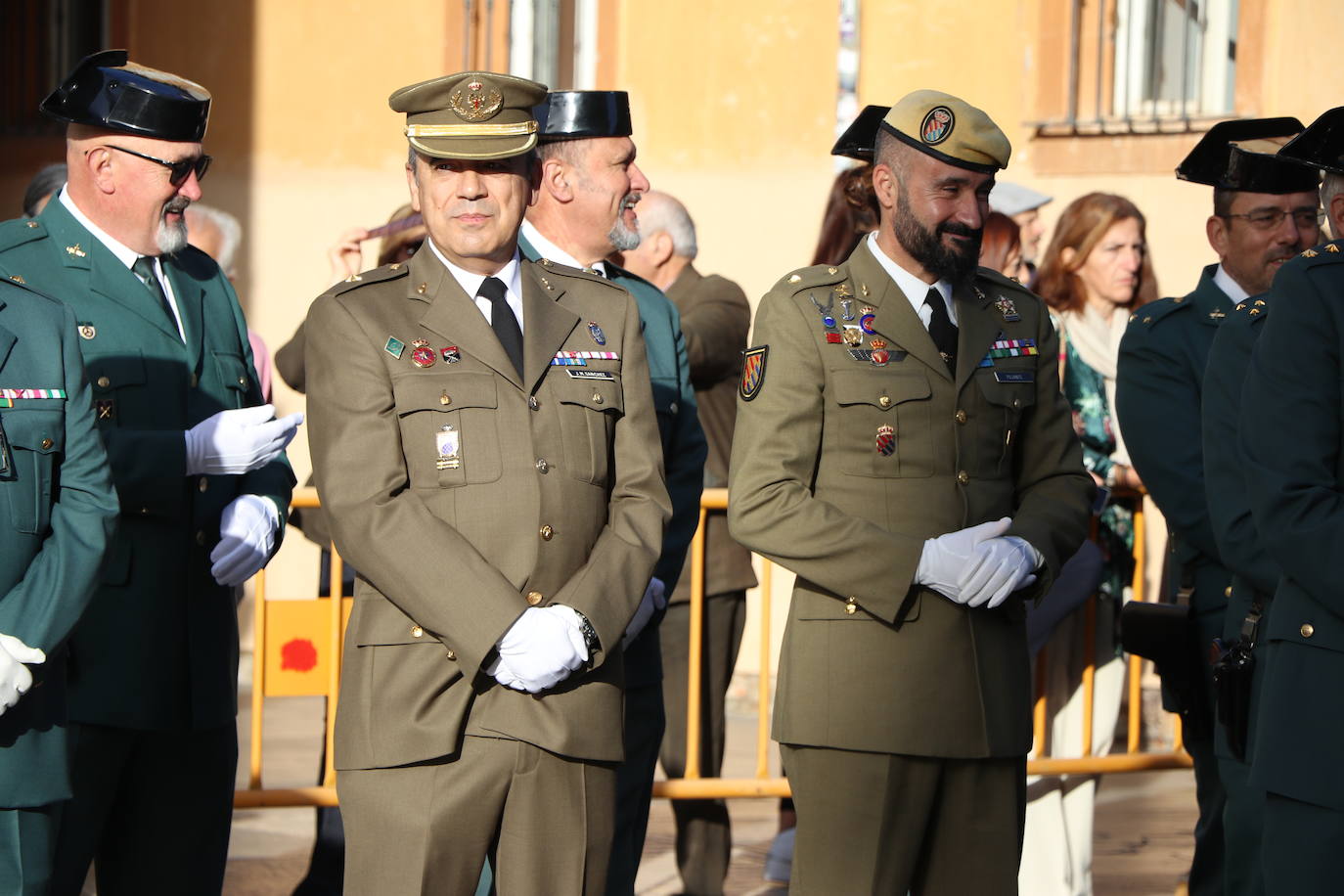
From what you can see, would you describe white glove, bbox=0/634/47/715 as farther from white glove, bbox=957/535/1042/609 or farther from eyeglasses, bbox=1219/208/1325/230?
eyeglasses, bbox=1219/208/1325/230

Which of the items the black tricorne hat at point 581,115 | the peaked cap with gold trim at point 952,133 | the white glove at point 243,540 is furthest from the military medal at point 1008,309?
the white glove at point 243,540

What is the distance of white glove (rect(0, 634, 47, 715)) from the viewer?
320cm

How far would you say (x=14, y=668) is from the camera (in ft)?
10.5

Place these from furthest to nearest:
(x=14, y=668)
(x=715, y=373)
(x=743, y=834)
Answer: (x=743, y=834) → (x=715, y=373) → (x=14, y=668)

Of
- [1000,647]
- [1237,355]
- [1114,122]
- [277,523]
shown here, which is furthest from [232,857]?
[1114,122]

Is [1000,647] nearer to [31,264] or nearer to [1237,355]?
[1237,355]

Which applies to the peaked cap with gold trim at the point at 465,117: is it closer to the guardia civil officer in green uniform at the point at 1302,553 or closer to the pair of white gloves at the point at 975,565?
the pair of white gloves at the point at 975,565

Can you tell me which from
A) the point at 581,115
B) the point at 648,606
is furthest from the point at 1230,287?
the point at 648,606

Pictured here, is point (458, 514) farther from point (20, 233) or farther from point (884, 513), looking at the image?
point (20, 233)

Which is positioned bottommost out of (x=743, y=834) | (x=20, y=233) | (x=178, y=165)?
(x=743, y=834)

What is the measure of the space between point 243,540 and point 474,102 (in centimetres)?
112

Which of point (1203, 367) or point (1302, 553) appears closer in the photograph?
point (1302, 553)

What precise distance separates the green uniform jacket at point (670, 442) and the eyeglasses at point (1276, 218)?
5.23 feet

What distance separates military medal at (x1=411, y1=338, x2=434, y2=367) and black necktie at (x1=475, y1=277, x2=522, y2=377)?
15cm
